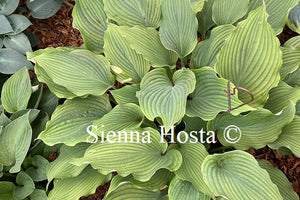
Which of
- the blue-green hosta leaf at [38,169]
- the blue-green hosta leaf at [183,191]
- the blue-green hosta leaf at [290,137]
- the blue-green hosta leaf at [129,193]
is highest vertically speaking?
the blue-green hosta leaf at [290,137]

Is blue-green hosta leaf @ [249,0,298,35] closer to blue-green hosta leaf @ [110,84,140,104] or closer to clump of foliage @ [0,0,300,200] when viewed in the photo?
clump of foliage @ [0,0,300,200]

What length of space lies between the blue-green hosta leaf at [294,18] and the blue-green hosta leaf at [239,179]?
0.69 m

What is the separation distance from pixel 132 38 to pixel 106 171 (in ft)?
1.60

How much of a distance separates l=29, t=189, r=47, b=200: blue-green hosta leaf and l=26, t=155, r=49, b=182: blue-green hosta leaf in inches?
2.0

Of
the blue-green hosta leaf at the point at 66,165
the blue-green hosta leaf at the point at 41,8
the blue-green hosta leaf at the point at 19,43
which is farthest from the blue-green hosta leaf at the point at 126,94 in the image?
the blue-green hosta leaf at the point at 41,8

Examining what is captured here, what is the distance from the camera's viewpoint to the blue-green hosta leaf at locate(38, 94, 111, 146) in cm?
129

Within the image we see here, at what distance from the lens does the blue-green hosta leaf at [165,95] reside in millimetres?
1098

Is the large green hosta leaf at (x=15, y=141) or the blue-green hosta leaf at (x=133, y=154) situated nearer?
the blue-green hosta leaf at (x=133, y=154)

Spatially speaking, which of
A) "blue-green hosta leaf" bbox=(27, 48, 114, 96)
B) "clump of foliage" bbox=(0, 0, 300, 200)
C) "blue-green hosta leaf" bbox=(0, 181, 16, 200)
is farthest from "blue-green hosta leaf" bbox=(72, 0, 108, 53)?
"blue-green hosta leaf" bbox=(0, 181, 16, 200)

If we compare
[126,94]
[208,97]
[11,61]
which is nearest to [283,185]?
[208,97]

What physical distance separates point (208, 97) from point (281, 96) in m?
0.28

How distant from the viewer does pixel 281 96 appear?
1.28m

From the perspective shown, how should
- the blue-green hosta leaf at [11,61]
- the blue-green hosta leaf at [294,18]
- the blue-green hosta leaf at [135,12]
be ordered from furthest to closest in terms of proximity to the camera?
the blue-green hosta leaf at [11,61]
the blue-green hosta leaf at [294,18]
the blue-green hosta leaf at [135,12]

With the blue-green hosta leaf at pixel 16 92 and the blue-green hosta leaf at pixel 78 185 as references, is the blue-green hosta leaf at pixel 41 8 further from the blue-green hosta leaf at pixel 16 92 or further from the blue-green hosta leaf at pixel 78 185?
the blue-green hosta leaf at pixel 78 185
